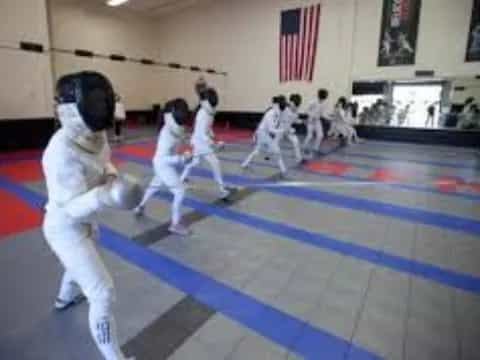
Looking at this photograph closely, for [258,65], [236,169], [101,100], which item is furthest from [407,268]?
[258,65]

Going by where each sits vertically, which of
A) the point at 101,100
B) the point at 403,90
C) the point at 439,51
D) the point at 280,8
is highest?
the point at 280,8

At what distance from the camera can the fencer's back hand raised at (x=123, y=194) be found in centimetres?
119

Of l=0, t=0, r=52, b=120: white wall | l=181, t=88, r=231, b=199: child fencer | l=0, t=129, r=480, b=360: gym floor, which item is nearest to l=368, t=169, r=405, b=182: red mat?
l=0, t=129, r=480, b=360: gym floor

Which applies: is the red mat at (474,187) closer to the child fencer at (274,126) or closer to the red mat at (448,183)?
the red mat at (448,183)

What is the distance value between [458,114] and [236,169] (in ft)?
22.9

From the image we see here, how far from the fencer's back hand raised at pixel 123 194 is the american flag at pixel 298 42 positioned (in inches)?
398

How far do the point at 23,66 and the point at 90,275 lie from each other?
7.33 metres

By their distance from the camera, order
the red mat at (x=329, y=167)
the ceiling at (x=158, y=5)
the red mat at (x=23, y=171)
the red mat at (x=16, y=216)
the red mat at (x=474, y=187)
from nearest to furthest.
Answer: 1. the red mat at (x=16, y=216)
2. the red mat at (x=474, y=187)
3. the red mat at (x=23, y=171)
4. the red mat at (x=329, y=167)
5. the ceiling at (x=158, y=5)

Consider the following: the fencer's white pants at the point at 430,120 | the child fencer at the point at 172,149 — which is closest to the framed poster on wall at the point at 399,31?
the fencer's white pants at the point at 430,120

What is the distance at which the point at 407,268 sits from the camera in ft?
8.32

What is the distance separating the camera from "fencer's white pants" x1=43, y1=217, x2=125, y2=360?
4.52 ft

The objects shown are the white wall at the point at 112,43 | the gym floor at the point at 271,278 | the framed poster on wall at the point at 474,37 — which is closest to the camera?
the gym floor at the point at 271,278

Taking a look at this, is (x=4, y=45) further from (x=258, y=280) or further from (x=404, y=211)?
(x=404, y=211)

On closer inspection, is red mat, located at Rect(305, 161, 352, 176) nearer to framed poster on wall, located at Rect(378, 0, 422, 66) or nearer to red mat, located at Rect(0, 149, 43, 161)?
framed poster on wall, located at Rect(378, 0, 422, 66)
